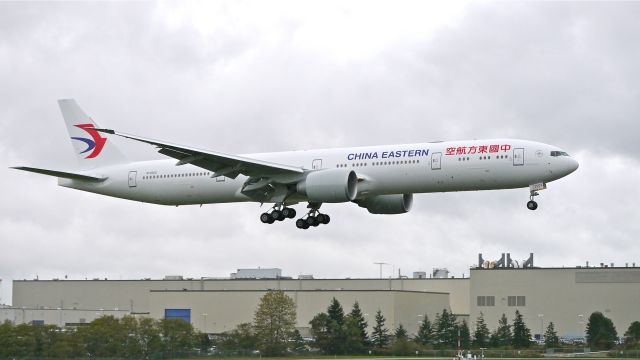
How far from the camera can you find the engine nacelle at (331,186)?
5938cm

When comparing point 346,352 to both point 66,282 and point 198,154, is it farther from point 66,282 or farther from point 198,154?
point 66,282

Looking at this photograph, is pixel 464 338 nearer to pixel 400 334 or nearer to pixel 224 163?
pixel 400 334

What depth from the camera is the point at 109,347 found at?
8506 centimetres

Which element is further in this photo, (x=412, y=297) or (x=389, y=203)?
(x=412, y=297)

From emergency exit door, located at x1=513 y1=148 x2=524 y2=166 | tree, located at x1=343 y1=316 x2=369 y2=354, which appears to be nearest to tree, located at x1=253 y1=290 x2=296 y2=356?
tree, located at x1=343 y1=316 x2=369 y2=354

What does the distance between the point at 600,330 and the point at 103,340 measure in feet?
183

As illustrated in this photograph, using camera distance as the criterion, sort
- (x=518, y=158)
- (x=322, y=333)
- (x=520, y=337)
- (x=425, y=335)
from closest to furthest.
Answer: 1. (x=518, y=158)
2. (x=322, y=333)
3. (x=520, y=337)
4. (x=425, y=335)

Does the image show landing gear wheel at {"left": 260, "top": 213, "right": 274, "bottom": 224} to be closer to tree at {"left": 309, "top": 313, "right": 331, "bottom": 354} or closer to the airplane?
the airplane

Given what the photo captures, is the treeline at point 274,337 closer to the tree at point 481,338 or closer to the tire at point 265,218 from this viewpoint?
the tree at point 481,338

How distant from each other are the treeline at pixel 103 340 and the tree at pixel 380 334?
2106 centimetres

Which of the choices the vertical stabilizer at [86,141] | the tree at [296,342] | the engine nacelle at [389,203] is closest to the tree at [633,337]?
the tree at [296,342]

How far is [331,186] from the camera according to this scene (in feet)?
195

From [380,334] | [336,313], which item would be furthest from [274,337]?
[380,334]

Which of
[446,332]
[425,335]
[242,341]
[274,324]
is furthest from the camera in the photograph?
[446,332]
